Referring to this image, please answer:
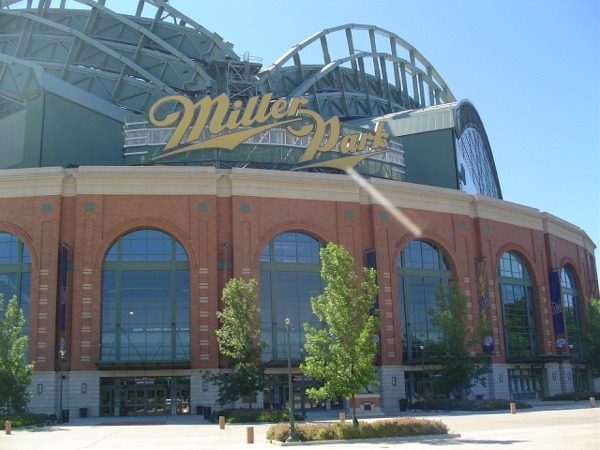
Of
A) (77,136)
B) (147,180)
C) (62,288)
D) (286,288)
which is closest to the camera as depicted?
(62,288)

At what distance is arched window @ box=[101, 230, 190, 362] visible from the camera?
186ft

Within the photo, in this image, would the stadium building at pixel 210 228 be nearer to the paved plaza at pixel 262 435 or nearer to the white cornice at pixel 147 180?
the white cornice at pixel 147 180

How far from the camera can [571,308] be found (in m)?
80.4

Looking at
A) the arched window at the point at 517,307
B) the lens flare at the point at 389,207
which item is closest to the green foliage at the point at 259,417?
the lens flare at the point at 389,207

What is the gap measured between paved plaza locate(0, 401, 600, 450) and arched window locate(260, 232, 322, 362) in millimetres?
9435

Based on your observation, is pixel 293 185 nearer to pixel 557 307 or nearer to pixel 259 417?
pixel 259 417

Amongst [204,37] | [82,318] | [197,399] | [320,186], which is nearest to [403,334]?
[320,186]

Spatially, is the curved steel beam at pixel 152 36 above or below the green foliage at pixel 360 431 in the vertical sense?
above

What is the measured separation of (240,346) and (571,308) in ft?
145

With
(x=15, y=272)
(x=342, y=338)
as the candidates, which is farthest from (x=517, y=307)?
(x=15, y=272)

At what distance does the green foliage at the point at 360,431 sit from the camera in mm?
34969

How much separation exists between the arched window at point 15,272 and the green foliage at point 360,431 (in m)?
28.4

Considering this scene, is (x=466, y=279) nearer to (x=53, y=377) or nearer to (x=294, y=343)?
(x=294, y=343)

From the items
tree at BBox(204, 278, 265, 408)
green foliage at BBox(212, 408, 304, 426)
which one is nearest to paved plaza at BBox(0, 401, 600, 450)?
green foliage at BBox(212, 408, 304, 426)
